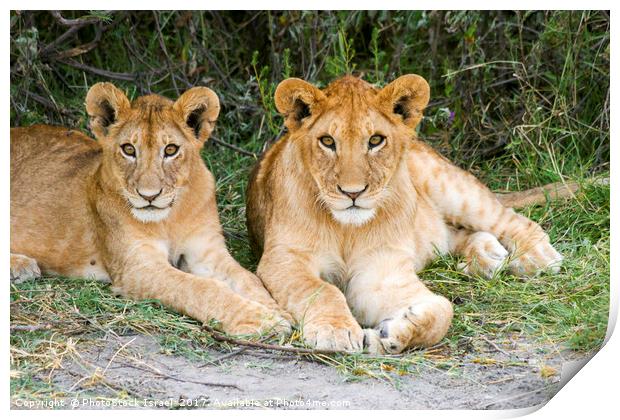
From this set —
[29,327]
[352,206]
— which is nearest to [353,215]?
[352,206]

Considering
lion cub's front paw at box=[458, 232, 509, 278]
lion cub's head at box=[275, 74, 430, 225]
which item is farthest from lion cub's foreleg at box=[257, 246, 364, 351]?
lion cub's front paw at box=[458, 232, 509, 278]

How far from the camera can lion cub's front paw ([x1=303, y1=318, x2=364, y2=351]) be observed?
340cm

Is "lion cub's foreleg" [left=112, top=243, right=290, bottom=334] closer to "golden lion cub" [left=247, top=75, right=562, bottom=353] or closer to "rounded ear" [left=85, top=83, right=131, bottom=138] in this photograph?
"golden lion cub" [left=247, top=75, right=562, bottom=353]

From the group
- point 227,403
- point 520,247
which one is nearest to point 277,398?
point 227,403

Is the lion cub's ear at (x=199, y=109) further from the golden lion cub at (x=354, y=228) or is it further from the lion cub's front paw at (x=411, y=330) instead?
the lion cub's front paw at (x=411, y=330)

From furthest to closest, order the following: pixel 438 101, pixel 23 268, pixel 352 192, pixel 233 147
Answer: pixel 233 147, pixel 438 101, pixel 23 268, pixel 352 192

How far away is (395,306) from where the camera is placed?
3.65 metres

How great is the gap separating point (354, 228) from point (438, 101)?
0.56 meters

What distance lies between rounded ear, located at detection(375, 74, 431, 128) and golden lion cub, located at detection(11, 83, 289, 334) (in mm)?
540

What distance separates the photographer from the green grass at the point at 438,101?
3.52 metres

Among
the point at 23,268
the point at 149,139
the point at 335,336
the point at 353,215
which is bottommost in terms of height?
the point at 23,268

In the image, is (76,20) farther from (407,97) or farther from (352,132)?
(407,97)
